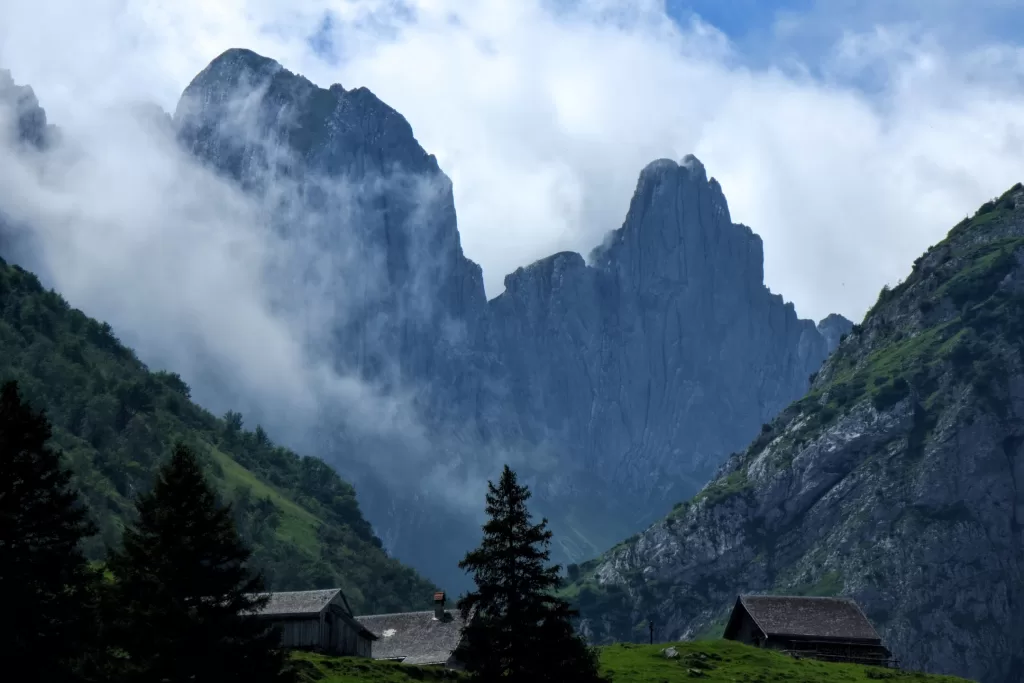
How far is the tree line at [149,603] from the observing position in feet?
133

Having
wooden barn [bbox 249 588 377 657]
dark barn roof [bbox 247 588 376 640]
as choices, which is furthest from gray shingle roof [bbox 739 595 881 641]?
dark barn roof [bbox 247 588 376 640]

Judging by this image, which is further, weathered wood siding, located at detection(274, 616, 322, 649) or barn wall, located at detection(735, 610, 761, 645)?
barn wall, located at detection(735, 610, 761, 645)

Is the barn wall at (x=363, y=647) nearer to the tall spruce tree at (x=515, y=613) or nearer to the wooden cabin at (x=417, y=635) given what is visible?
the wooden cabin at (x=417, y=635)

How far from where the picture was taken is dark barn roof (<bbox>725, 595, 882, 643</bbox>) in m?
119

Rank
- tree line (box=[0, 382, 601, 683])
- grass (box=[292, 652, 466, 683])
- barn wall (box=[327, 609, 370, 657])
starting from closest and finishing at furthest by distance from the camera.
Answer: tree line (box=[0, 382, 601, 683]) < grass (box=[292, 652, 466, 683]) < barn wall (box=[327, 609, 370, 657])

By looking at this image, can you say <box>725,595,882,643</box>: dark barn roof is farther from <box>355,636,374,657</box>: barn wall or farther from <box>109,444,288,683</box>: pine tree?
<box>109,444,288,683</box>: pine tree

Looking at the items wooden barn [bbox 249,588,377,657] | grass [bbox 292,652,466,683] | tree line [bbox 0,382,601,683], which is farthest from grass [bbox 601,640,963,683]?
tree line [bbox 0,382,601,683]

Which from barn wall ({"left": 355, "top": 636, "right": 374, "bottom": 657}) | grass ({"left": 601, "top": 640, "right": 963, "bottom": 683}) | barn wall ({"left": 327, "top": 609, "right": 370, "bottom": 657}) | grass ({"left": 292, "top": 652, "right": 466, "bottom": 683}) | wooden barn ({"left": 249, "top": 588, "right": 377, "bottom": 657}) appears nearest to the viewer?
grass ({"left": 292, "top": 652, "right": 466, "bottom": 683})

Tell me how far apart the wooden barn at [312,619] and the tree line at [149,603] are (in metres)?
46.0

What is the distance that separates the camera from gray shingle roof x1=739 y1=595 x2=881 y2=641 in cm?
11950

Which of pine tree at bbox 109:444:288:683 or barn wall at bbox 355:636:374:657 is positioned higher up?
barn wall at bbox 355:636:374:657

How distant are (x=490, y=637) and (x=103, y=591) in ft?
47.3

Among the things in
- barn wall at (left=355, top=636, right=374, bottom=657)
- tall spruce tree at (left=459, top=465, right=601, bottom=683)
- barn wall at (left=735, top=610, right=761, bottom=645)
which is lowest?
tall spruce tree at (left=459, top=465, right=601, bottom=683)

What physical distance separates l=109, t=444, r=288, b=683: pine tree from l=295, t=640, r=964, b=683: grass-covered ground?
3100 centimetres
